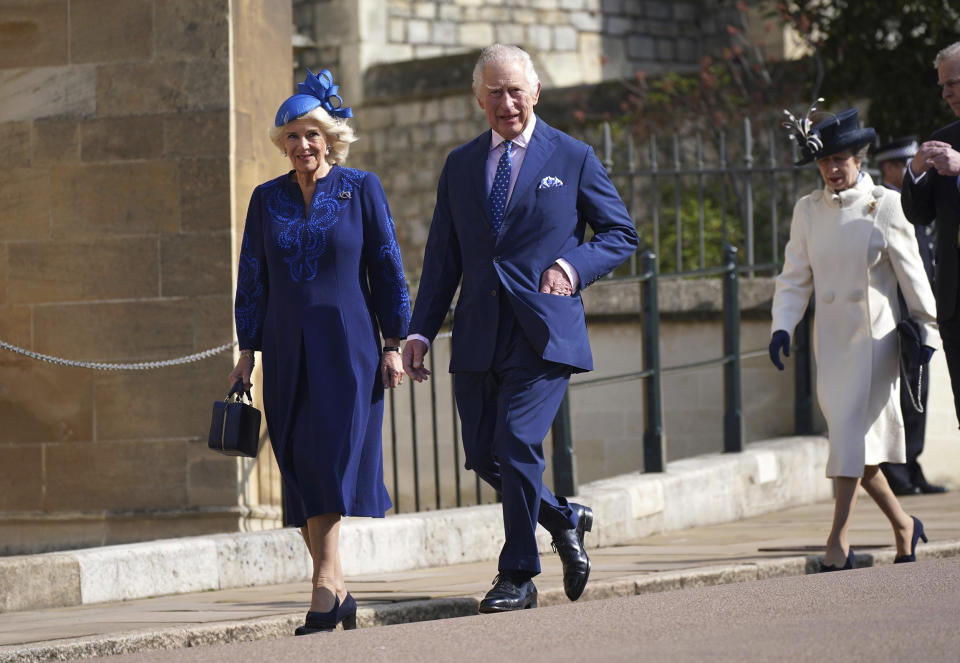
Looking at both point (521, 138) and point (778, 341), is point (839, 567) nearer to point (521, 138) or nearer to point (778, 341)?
point (778, 341)

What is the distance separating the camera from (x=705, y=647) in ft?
15.0

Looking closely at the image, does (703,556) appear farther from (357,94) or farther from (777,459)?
(357,94)

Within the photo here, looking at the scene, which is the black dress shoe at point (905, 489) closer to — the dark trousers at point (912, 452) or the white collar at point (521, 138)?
the dark trousers at point (912, 452)

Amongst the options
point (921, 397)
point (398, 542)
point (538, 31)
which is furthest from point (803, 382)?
point (538, 31)

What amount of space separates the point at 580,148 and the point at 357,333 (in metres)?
0.94

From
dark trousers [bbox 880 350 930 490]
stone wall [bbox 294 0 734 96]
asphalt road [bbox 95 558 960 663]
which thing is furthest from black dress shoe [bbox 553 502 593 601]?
stone wall [bbox 294 0 734 96]

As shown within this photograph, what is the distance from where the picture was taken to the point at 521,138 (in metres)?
5.93

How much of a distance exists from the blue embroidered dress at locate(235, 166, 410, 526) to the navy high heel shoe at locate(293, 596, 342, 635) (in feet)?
1.00

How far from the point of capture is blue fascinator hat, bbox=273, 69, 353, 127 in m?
5.78

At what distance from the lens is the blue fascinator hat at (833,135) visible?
270 inches

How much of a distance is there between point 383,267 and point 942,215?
6.88 ft

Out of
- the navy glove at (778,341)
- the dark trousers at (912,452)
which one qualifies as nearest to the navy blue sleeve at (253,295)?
the navy glove at (778,341)

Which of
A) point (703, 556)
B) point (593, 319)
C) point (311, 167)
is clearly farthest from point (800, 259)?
point (593, 319)

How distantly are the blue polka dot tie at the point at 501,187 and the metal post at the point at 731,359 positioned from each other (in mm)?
4320
